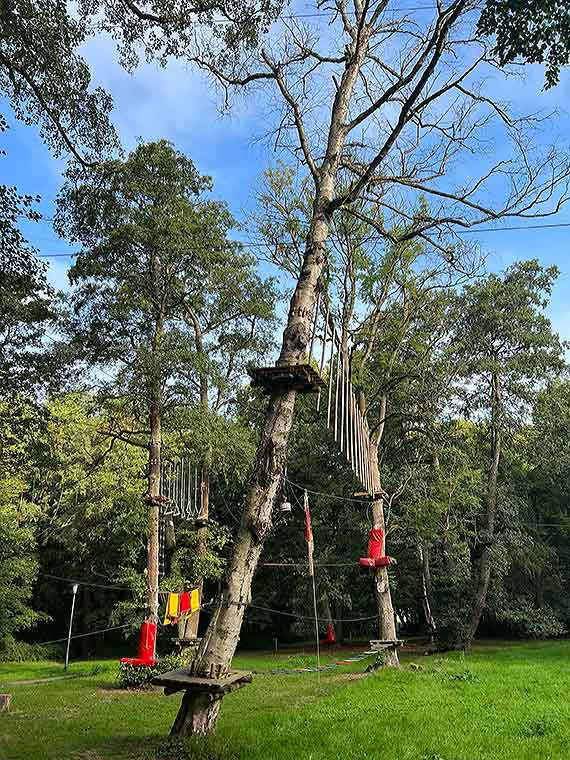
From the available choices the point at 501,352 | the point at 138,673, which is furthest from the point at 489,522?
the point at 138,673

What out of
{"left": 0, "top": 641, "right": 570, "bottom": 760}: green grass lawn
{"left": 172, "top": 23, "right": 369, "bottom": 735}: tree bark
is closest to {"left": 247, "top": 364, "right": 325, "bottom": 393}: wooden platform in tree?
{"left": 172, "top": 23, "right": 369, "bottom": 735}: tree bark

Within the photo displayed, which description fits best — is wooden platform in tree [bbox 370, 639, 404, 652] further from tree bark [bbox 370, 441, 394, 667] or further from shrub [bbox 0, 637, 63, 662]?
shrub [bbox 0, 637, 63, 662]

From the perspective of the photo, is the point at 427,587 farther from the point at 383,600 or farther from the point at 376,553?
the point at 376,553

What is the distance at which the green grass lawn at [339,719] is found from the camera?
493 centimetres

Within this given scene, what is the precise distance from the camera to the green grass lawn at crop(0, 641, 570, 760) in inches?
194

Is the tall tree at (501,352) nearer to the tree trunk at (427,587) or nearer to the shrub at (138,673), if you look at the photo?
the tree trunk at (427,587)

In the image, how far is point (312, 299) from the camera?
589 cm

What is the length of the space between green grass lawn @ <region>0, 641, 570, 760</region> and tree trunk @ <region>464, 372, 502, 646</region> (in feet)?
15.7

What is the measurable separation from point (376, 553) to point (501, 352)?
7261mm

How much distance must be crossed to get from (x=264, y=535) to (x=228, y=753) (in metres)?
1.61

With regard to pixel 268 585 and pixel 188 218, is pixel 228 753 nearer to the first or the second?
pixel 188 218

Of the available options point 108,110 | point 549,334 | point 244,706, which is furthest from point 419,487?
point 108,110

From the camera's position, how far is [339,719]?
647 centimetres

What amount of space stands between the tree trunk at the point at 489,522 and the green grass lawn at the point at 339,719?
4.78 metres
